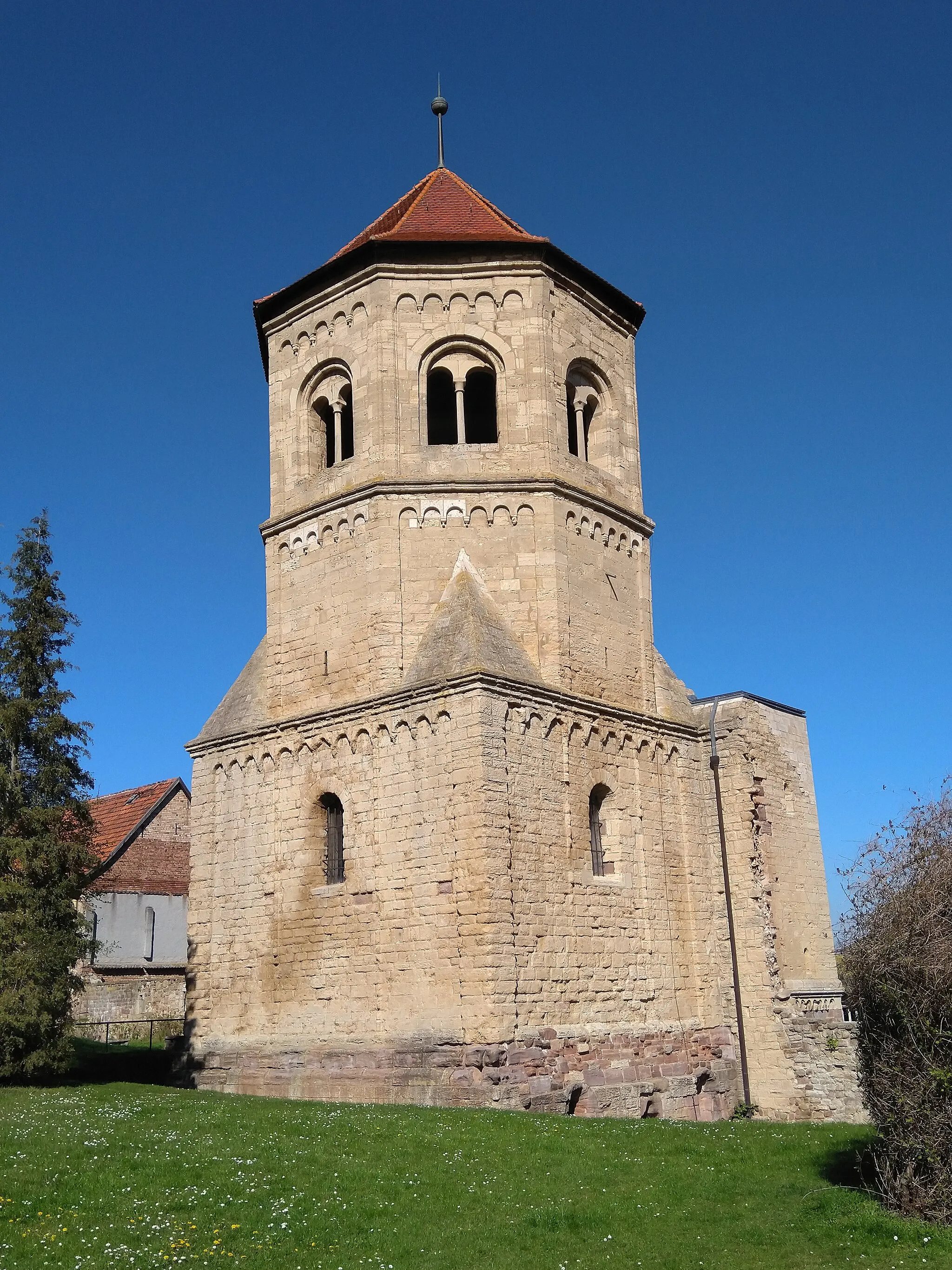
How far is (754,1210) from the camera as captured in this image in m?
10.3

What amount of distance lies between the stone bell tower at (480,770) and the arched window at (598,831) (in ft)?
0.33

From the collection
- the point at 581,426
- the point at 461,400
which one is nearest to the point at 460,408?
the point at 461,400

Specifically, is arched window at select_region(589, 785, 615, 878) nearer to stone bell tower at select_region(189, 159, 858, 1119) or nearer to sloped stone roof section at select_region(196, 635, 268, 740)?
stone bell tower at select_region(189, 159, 858, 1119)

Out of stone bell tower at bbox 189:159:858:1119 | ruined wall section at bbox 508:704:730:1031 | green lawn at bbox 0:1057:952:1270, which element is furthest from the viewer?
ruined wall section at bbox 508:704:730:1031

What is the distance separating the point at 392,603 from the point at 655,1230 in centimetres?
1096

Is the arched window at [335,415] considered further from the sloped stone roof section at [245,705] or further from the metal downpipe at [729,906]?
the metal downpipe at [729,906]

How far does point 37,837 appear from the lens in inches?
739

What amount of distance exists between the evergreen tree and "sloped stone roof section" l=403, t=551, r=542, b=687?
241 inches

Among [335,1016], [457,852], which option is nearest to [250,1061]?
[335,1016]

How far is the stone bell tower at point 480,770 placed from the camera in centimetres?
1677

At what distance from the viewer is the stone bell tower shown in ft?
55.0

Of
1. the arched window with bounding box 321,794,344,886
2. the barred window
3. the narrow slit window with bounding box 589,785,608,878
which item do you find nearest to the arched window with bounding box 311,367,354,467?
the arched window with bounding box 321,794,344,886

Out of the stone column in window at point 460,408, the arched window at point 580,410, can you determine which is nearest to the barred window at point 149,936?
the stone column in window at point 460,408

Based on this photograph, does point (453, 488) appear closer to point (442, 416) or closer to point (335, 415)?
point (335, 415)
